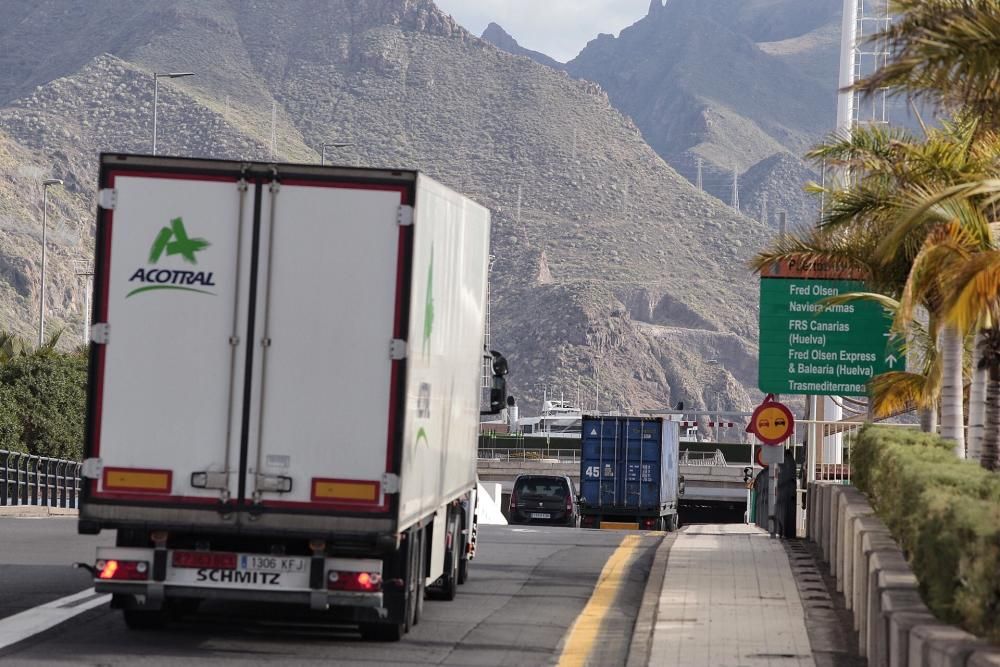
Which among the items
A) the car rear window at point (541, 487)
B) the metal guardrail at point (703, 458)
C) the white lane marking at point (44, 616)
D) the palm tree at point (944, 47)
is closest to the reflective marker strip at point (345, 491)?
the white lane marking at point (44, 616)

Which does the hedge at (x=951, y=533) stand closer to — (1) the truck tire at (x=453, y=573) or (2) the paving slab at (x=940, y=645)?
(2) the paving slab at (x=940, y=645)

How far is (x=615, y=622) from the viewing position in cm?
1444

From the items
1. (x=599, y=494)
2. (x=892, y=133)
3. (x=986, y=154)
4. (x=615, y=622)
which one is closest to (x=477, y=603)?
(x=615, y=622)

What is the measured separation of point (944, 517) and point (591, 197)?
179676mm

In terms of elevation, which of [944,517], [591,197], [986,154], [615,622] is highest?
[591,197]

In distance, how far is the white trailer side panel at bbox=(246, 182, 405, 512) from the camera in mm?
11133

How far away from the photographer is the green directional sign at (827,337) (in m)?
25.2

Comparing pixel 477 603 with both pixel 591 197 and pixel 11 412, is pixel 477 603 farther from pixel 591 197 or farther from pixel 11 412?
pixel 591 197

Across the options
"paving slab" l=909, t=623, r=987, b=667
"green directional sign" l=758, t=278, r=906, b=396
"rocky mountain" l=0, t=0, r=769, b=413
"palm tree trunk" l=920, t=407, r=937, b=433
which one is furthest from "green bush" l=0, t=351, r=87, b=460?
"rocky mountain" l=0, t=0, r=769, b=413

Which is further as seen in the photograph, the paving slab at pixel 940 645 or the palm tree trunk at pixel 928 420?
the palm tree trunk at pixel 928 420

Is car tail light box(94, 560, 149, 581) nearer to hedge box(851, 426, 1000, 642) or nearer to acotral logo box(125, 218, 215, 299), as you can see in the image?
Answer: acotral logo box(125, 218, 215, 299)

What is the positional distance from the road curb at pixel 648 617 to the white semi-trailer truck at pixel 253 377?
195cm

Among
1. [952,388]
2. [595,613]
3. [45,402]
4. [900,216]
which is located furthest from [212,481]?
[45,402]

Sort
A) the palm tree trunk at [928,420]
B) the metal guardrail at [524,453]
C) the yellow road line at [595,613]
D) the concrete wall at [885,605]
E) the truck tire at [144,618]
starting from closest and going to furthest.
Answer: the concrete wall at [885,605], the yellow road line at [595,613], the truck tire at [144,618], the palm tree trunk at [928,420], the metal guardrail at [524,453]
